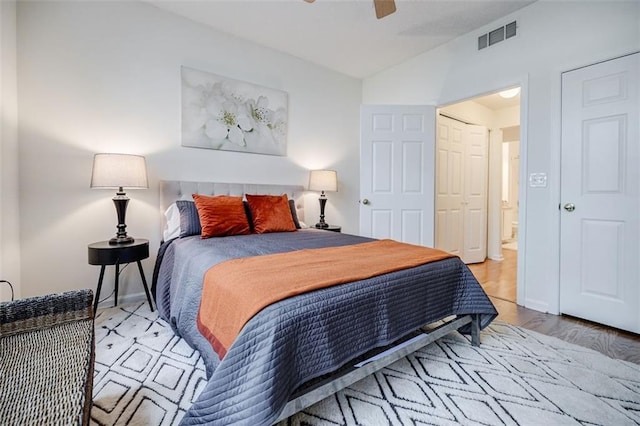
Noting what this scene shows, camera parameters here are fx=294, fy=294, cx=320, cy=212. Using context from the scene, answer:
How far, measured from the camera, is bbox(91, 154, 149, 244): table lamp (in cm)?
227

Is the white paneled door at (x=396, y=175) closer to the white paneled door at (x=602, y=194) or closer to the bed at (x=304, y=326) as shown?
the white paneled door at (x=602, y=194)

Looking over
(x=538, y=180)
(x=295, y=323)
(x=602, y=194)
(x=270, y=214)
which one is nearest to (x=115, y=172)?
(x=270, y=214)

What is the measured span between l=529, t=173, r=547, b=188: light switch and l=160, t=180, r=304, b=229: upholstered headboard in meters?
2.41

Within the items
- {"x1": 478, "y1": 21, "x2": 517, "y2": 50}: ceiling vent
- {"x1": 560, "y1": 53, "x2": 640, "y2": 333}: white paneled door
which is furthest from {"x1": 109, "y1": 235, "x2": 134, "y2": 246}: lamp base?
{"x1": 478, "y1": 21, "x2": 517, "y2": 50}: ceiling vent

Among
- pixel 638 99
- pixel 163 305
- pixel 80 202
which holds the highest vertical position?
pixel 638 99

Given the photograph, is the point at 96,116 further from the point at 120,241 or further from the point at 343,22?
the point at 343,22

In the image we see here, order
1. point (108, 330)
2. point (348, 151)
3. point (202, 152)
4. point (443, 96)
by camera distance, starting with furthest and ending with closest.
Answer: point (348, 151), point (443, 96), point (202, 152), point (108, 330)

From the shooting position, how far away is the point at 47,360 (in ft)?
3.14

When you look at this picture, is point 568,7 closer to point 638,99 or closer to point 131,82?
point 638,99

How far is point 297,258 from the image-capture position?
167 cm

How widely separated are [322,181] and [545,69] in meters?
2.39

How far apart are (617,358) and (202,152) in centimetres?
366

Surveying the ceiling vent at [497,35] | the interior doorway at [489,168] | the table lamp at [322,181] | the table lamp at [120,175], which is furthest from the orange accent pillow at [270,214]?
the ceiling vent at [497,35]

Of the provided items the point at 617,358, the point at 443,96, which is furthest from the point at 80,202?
the point at 617,358
